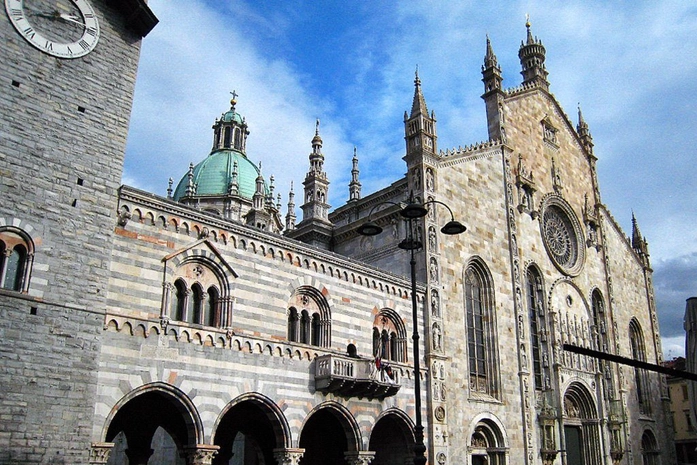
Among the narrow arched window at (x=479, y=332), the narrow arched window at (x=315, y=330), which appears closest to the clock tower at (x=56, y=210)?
the narrow arched window at (x=315, y=330)

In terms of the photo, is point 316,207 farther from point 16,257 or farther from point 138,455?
point 16,257

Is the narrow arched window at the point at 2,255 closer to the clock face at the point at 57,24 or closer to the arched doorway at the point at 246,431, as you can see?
the clock face at the point at 57,24

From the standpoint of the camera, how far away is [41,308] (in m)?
17.4

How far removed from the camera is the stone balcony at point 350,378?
23.8 metres

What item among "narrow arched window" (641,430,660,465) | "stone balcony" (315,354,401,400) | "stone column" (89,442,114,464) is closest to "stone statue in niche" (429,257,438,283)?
"stone balcony" (315,354,401,400)

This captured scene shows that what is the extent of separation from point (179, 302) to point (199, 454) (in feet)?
15.5

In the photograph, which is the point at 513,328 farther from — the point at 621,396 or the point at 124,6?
the point at 124,6

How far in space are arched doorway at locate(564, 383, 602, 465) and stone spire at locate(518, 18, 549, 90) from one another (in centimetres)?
1996

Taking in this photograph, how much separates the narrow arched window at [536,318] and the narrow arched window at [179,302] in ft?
67.8

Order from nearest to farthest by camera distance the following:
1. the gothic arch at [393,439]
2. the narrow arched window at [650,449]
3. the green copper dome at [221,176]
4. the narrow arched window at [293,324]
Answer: the narrow arched window at [293,324], the gothic arch at [393,439], the narrow arched window at [650,449], the green copper dome at [221,176]

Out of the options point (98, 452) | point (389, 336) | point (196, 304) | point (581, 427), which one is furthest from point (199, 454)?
point (581, 427)

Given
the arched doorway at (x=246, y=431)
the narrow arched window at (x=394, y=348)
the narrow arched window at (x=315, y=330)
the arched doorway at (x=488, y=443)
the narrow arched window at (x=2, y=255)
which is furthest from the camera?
the arched doorway at (x=488, y=443)

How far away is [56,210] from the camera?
18266 millimetres

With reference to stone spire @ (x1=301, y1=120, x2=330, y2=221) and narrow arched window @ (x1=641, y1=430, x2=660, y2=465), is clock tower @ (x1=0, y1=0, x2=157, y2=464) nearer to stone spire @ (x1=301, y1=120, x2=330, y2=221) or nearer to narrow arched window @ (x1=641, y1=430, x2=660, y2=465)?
stone spire @ (x1=301, y1=120, x2=330, y2=221)
